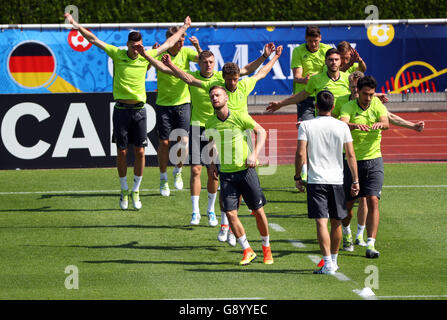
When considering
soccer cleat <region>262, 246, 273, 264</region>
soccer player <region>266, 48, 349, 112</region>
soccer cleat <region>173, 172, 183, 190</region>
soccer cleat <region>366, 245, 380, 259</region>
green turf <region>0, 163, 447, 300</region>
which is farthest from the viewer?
soccer cleat <region>173, 172, 183, 190</region>

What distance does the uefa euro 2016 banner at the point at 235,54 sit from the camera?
23.2 m

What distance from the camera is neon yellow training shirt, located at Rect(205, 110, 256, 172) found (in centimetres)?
1052

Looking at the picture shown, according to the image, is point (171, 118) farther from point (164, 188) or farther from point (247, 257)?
point (247, 257)

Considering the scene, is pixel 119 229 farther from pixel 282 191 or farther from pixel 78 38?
pixel 78 38

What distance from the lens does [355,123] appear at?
11.0 metres

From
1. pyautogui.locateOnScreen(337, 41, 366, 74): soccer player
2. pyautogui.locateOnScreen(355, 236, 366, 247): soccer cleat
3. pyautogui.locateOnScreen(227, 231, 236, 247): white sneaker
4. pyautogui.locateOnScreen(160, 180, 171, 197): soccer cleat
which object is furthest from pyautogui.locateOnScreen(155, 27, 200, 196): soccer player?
pyautogui.locateOnScreen(355, 236, 366, 247): soccer cleat

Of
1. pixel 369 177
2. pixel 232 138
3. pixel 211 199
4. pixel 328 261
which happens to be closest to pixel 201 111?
pixel 211 199

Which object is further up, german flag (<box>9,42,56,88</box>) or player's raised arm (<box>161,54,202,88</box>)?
german flag (<box>9,42,56,88</box>)

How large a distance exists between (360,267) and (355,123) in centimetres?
178

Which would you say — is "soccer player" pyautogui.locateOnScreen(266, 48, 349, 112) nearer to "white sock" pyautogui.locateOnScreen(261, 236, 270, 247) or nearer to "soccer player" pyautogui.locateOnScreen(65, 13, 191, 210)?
"soccer player" pyautogui.locateOnScreen(65, 13, 191, 210)

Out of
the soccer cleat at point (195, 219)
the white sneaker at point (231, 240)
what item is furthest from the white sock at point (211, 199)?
the white sneaker at point (231, 240)

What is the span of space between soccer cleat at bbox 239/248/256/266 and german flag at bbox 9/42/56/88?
13980 mm

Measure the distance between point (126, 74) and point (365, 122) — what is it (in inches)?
174

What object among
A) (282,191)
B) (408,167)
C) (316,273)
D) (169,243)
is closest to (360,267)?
(316,273)
